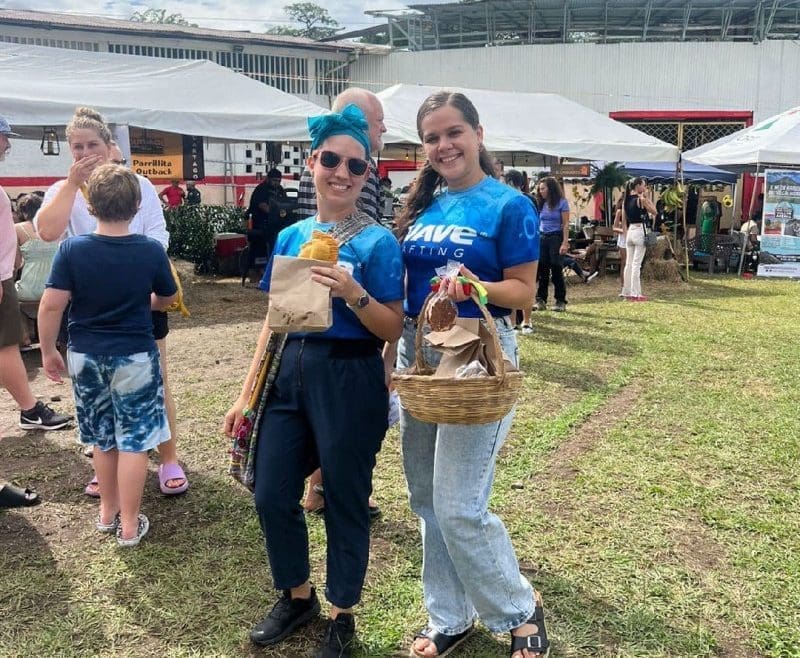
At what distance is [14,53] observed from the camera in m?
10.6

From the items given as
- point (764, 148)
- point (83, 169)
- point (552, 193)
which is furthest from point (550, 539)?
point (764, 148)

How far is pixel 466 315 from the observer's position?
2221mm

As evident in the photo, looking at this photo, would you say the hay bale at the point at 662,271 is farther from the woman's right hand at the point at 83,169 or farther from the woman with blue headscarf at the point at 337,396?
the woman with blue headscarf at the point at 337,396

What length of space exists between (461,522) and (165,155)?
920 cm

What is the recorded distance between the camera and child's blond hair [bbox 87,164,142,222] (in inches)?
118

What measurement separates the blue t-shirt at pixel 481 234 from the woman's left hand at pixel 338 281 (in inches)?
12.1

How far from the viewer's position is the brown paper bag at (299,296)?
2.04m

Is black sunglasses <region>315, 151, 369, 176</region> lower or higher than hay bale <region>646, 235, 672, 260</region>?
Answer: higher

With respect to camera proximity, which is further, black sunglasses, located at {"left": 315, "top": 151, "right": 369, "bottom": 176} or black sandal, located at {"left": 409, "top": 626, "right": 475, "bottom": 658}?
black sandal, located at {"left": 409, "top": 626, "right": 475, "bottom": 658}

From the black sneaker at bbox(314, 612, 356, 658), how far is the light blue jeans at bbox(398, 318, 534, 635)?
29 cm

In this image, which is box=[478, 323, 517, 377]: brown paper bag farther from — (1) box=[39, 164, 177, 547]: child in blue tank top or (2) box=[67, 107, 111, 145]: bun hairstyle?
(2) box=[67, 107, 111, 145]: bun hairstyle

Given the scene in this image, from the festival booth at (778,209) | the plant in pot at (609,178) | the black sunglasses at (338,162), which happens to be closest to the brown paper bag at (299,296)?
the black sunglasses at (338,162)

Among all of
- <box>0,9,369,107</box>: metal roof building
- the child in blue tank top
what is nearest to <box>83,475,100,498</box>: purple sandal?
the child in blue tank top

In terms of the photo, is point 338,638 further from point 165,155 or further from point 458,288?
point 165,155
